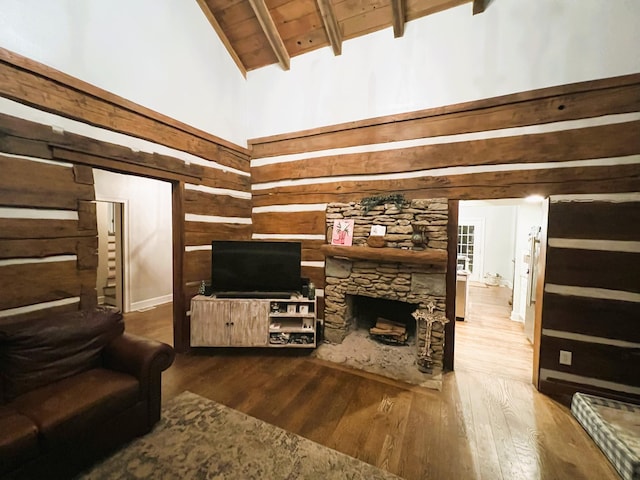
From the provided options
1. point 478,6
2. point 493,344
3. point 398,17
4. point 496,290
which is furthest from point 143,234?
point 496,290

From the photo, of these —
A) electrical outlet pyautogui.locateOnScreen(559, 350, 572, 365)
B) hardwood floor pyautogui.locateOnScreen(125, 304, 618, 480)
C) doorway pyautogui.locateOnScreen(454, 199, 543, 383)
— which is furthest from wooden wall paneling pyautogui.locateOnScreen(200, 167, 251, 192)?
electrical outlet pyautogui.locateOnScreen(559, 350, 572, 365)

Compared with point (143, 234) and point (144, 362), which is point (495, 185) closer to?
point (144, 362)

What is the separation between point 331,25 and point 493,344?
4.77 meters

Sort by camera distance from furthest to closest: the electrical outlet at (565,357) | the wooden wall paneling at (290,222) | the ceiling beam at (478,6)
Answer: the wooden wall paneling at (290,222) → the ceiling beam at (478,6) → the electrical outlet at (565,357)

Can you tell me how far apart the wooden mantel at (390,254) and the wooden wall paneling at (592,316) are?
1066mm

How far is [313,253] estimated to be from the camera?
359 centimetres

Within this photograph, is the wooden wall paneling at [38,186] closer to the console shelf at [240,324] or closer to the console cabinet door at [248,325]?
the console shelf at [240,324]

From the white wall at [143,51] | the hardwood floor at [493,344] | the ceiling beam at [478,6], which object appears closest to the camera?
the white wall at [143,51]

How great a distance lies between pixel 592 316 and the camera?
228 cm

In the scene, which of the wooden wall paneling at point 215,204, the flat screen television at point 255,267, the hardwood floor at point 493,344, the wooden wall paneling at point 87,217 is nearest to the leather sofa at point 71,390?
the wooden wall paneling at point 87,217

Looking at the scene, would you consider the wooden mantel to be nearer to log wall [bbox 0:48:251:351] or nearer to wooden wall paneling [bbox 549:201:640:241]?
wooden wall paneling [bbox 549:201:640:241]

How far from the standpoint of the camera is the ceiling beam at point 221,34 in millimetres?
3225

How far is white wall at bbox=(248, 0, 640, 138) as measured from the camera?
2.26 meters

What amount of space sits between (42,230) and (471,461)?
3.78m
